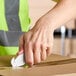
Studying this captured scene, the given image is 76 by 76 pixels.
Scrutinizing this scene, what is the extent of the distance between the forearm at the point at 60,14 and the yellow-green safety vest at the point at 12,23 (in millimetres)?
440

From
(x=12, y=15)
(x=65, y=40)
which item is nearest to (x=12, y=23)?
(x=12, y=15)

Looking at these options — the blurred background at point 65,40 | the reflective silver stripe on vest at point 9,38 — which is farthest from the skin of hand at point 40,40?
the blurred background at point 65,40

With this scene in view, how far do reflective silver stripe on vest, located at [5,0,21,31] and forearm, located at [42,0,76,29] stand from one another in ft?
1.55

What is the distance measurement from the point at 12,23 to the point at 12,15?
4 centimetres

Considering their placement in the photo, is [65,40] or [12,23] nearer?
[12,23]

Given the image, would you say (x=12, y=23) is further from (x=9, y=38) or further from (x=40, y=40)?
(x=40, y=40)

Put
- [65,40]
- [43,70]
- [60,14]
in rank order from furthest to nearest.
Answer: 1. [65,40]
2. [60,14]
3. [43,70]

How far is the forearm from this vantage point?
87 cm

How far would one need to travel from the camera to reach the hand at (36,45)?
808mm

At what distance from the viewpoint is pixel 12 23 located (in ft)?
4.53

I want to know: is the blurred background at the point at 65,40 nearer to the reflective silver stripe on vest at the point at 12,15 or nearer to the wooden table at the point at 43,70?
the reflective silver stripe on vest at the point at 12,15

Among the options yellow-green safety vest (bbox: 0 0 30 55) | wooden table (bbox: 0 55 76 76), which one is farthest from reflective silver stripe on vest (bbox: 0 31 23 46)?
wooden table (bbox: 0 55 76 76)

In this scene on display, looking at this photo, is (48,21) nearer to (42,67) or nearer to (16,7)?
(42,67)

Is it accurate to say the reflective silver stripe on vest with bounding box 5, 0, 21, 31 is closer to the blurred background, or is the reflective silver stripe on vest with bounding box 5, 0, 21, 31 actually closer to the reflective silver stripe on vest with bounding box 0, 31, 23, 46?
the reflective silver stripe on vest with bounding box 0, 31, 23, 46
